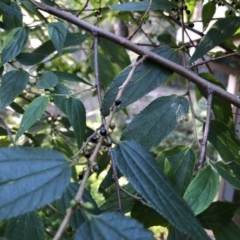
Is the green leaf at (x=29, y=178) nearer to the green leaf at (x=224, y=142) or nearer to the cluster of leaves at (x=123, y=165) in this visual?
the cluster of leaves at (x=123, y=165)

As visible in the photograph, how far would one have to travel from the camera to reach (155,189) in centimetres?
31

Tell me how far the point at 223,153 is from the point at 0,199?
301 millimetres

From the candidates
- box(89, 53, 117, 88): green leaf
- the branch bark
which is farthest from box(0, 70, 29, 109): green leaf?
box(89, 53, 117, 88): green leaf

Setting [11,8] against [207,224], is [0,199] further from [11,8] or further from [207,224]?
[11,8]

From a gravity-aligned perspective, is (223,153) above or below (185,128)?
above

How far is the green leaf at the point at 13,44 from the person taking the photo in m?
0.55

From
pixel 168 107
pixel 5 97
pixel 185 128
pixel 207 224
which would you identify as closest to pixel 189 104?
pixel 168 107

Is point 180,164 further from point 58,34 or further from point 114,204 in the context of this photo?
point 58,34

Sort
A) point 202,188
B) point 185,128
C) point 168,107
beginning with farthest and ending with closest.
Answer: point 185,128
point 168,107
point 202,188

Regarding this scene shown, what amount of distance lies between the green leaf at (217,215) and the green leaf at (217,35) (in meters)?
0.20

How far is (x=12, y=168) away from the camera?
0.29 m

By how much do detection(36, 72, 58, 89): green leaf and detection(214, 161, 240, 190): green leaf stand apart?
0.87ft

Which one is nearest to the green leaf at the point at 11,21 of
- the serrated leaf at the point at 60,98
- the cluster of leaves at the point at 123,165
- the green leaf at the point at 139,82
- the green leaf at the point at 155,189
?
the cluster of leaves at the point at 123,165

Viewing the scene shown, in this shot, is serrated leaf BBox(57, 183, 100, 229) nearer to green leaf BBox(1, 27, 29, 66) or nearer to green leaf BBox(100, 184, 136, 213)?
green leaf BBox(100, 184, 136, 213)
